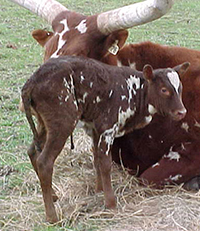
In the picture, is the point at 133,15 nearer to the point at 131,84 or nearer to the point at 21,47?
the point at 131,84

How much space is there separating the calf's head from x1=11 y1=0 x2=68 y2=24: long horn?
124 centimetres

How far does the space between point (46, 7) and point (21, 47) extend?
424 cm

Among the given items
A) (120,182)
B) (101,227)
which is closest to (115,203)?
(101,227)

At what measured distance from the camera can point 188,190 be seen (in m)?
4.07

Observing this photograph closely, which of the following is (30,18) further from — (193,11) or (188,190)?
(188,190)

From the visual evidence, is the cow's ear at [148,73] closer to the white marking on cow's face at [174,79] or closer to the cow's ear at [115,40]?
the white marking on cow's face at [174,79]

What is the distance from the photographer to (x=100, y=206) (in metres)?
3.64

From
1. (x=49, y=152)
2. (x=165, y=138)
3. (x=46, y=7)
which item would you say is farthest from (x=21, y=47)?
(x=49, y=152)

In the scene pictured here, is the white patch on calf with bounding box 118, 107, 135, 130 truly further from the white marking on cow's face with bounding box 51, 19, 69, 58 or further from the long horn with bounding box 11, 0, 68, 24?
the long horn with bounding box 11, 0, 68, 24

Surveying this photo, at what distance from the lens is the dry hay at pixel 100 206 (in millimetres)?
3436

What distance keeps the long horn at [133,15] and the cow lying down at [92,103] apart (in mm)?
360

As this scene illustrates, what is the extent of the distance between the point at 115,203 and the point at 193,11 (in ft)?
32.9

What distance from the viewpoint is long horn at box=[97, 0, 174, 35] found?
3.48 meters

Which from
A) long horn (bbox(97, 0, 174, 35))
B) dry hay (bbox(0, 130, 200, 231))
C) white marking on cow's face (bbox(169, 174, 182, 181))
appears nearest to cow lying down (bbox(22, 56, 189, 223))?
dry hay (bbox(0, 130, 200, 231))
